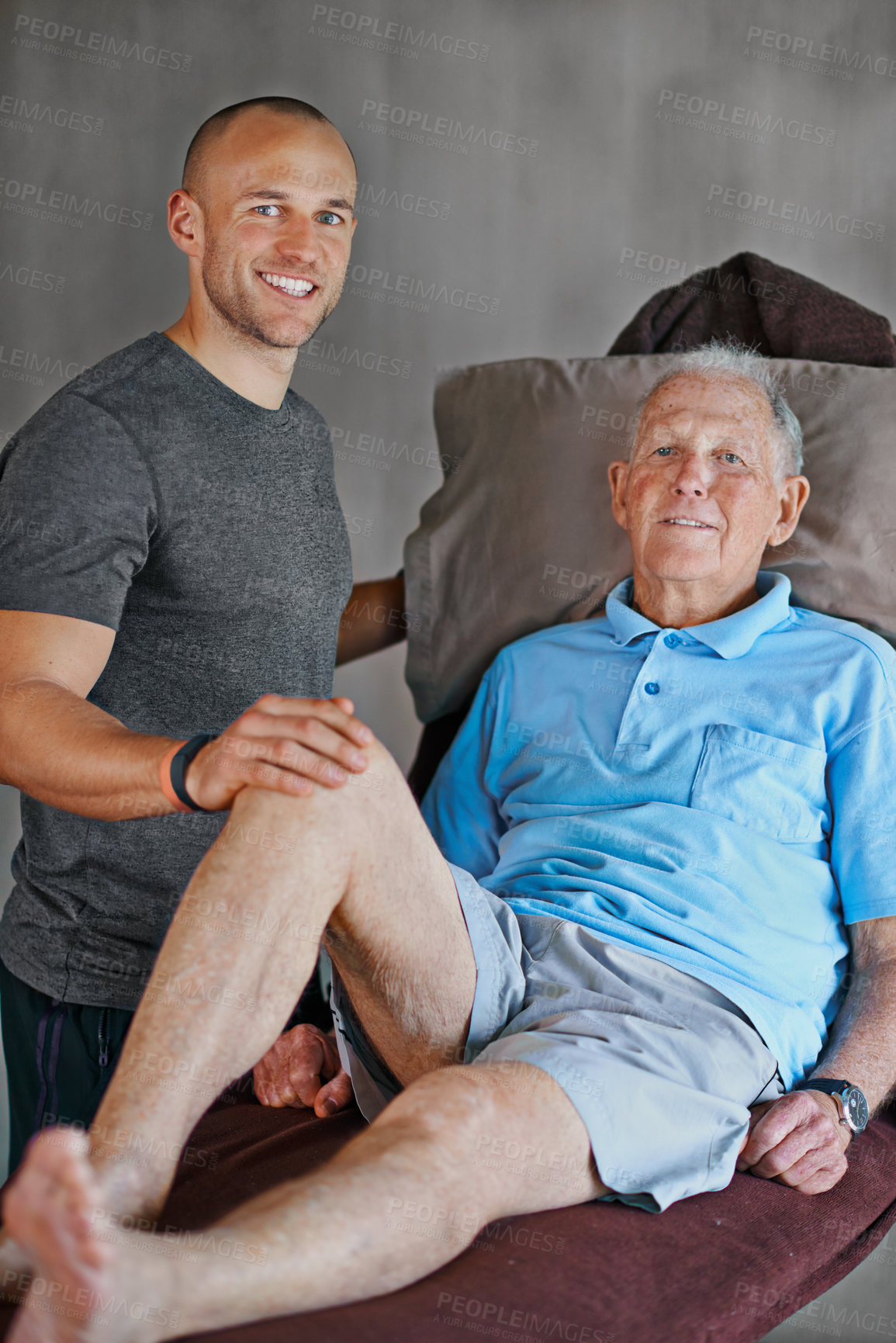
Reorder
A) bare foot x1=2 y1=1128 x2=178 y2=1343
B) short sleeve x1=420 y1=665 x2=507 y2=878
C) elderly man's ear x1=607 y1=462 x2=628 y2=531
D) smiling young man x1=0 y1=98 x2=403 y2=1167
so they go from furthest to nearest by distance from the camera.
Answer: elderly man's ear x1=607 y1=462 x2=628 y2=531 < short sleeve x1=420 y1=665 x2=507 y2=878 < smiling young man x1=0 y1=98 x2=403 y2=1167 < bare foot x1=2 y1=1128 x2=178 y2=1343

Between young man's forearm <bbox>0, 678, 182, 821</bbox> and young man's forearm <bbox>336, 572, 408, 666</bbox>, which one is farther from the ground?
young man's forearm <bbox>336, 572, 408, 666</bbox>

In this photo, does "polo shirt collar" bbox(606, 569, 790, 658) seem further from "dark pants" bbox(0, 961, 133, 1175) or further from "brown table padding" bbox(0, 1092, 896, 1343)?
"dark pants" bbox(0, 961, 133, 1175)

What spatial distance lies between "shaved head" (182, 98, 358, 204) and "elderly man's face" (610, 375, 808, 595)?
1.96ft

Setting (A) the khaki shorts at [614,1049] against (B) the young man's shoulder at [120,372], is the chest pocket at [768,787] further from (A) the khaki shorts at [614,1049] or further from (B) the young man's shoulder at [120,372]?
(B) the young man's shoulder at [120,372]

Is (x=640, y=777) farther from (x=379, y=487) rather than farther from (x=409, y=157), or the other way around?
(x=409, y=157)

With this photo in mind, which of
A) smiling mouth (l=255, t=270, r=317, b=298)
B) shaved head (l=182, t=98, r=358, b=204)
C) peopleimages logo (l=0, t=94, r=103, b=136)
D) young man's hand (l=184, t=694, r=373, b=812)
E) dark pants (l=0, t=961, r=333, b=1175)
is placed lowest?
dark pants (l=0, t=961, r=333, b=1175)

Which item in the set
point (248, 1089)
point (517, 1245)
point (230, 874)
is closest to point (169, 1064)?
point (230, 874)

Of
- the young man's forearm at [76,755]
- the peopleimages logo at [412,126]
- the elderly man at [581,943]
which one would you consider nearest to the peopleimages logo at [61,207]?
the peopleimages logo at [412,126]

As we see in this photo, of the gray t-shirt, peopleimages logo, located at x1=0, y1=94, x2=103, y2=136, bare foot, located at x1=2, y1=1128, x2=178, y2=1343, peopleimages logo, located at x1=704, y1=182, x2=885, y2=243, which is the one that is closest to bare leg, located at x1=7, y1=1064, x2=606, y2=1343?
bare foot, located at x1=2, y1=1128, x2=178, y2=1343

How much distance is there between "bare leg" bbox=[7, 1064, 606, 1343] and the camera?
2.40ft

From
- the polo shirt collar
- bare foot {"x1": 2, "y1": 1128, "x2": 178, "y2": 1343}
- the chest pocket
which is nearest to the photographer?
bare foot {"x1": 2, "y1": 1128, "x2": 178, "y2": 1343}

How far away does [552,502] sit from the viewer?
185 centimetres

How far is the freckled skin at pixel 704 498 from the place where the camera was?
158 cm

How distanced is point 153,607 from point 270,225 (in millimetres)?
556
